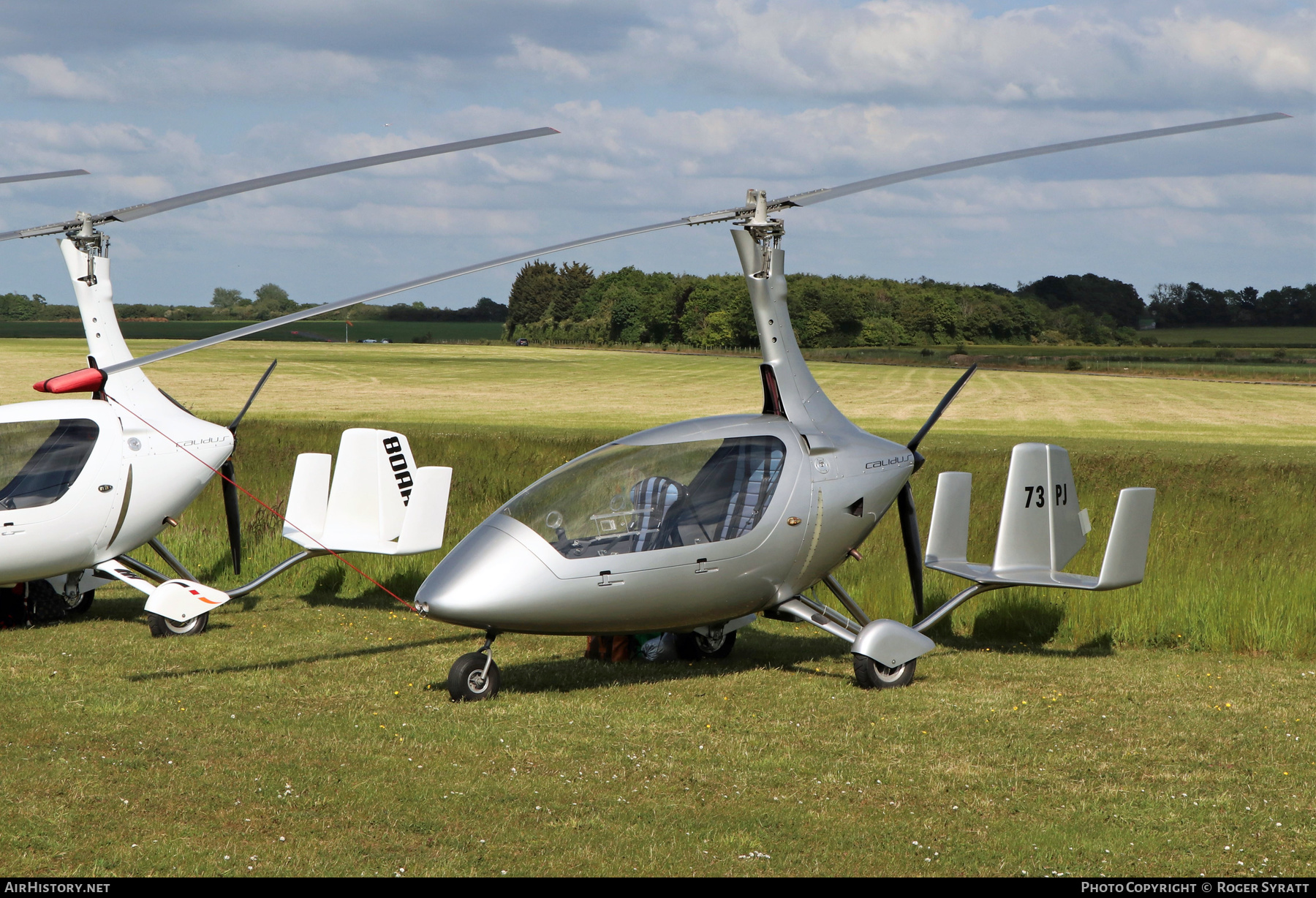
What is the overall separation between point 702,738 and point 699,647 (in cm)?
240

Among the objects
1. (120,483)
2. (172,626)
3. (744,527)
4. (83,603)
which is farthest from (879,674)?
(83,603)

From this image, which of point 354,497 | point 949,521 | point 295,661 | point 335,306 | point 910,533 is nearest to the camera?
point 335,306

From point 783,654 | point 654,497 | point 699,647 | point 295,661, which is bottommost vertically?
point 295,661

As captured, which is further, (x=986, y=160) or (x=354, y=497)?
(x=354, y=497)

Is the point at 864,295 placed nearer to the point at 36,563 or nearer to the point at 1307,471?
the point at 1307,471

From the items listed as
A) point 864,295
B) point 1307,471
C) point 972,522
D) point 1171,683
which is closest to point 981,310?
point 864,295

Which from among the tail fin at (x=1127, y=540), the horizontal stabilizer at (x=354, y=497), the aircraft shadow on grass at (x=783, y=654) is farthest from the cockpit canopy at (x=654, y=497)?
the horizontal stabilizer at (x=354, y=497)

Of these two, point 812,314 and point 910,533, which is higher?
point 812,314

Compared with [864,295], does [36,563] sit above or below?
below

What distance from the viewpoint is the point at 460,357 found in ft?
286

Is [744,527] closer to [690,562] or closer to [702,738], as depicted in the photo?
[690,562]

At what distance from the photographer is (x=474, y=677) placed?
26.8 ft

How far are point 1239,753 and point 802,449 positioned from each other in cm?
333

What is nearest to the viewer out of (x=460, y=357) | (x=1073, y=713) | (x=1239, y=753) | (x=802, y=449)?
(x=1239, y=753)
